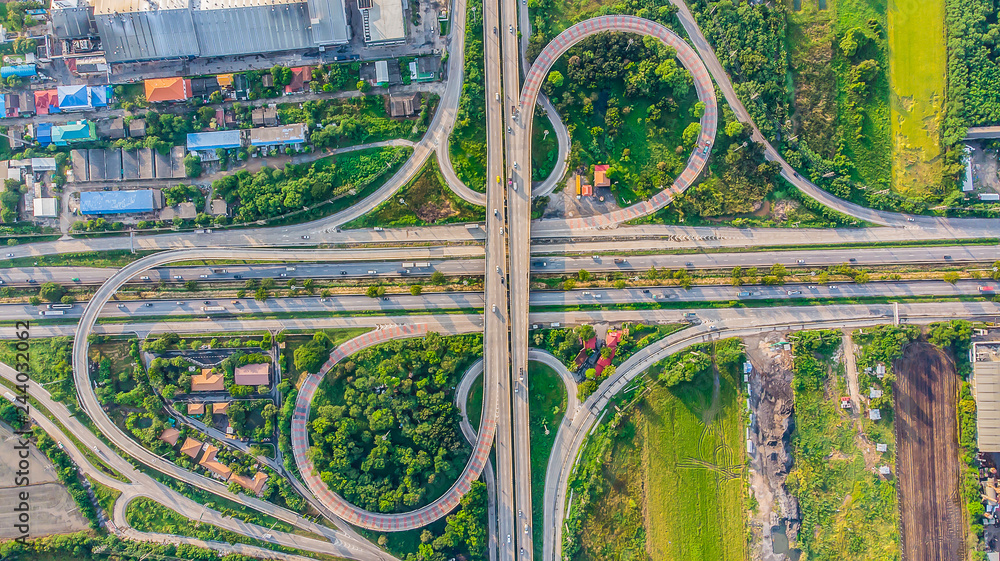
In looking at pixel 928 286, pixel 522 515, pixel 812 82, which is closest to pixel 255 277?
pixel 522 515

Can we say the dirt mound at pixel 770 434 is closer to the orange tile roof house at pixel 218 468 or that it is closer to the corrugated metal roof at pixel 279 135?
the corrugated metal roof at pixel 279 135

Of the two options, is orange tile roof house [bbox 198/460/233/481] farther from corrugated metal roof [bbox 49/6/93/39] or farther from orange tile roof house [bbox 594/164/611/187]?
orange tile roof house [bbox 594/164/611/187]

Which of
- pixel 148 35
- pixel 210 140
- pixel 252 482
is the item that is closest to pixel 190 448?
pixel 252 482

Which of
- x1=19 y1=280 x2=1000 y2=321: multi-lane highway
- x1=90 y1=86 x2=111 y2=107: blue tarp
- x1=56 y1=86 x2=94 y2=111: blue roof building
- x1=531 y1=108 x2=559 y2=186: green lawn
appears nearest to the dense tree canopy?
x1=19 y1=280 x2=1000 y2=321: multi-lane highway

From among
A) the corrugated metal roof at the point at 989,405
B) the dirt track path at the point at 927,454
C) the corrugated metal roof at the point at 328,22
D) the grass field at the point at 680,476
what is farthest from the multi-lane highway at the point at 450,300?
the corrugated metal roof at the point at 328,22

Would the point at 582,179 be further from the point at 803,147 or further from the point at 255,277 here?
the point at 255,277

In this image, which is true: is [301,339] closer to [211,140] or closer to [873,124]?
[211,140]
